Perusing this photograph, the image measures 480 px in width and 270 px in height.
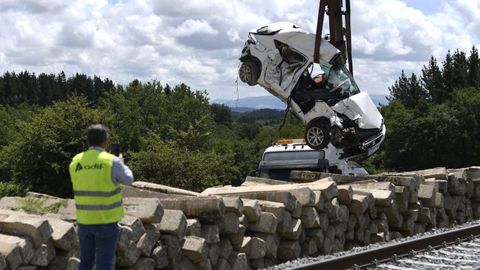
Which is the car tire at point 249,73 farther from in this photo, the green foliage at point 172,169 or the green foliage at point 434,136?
the green foliage at point 434,136

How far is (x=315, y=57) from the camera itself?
1605 centimetres

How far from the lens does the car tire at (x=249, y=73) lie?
1658 cm

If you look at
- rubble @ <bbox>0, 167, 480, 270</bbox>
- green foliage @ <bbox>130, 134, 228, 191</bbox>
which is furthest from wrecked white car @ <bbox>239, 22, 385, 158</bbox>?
green foliage @ <bbox>130, 134, 228, 191</bbox>

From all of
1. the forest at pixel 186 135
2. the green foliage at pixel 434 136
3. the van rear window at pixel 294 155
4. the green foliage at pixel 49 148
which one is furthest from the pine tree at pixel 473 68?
the van rear window at pixel 294 155

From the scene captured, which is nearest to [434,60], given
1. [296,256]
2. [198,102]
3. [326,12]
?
[198,102]

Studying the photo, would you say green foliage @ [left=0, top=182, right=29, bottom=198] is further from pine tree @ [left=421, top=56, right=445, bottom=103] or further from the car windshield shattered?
pine tree @ [left=421, top=56, right=445, bottom=103]

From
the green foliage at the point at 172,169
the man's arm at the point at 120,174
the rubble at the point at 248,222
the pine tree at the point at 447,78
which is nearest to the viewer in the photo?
the man's arm at the point at 120,174

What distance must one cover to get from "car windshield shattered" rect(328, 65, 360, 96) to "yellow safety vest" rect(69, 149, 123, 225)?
9.93 m

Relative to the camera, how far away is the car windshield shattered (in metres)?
16.1

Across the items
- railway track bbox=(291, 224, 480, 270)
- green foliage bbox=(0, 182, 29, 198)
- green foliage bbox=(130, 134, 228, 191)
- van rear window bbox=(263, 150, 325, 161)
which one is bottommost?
green foliage bbox=(0, 182, 29, 198)

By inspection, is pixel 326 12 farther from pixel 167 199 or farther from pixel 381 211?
pixel 167 199

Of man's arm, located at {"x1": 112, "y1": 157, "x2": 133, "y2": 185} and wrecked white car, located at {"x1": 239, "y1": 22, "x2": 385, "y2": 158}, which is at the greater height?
wrecked white car, located at {"x1": 239, "y1": 22, "x2": 385, "y2": 158}

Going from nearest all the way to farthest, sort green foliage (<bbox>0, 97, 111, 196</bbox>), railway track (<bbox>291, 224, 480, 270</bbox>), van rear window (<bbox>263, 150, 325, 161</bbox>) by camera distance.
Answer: railway track (<bbox>291, 224, 480, 270</bbox>) → van rear window (<bbox>263, 150, 325, 161</bbox>) → green foliage (<bbox>0, 97, 111, 196</bbox>)

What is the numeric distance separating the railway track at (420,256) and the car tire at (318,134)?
14.6 ft
